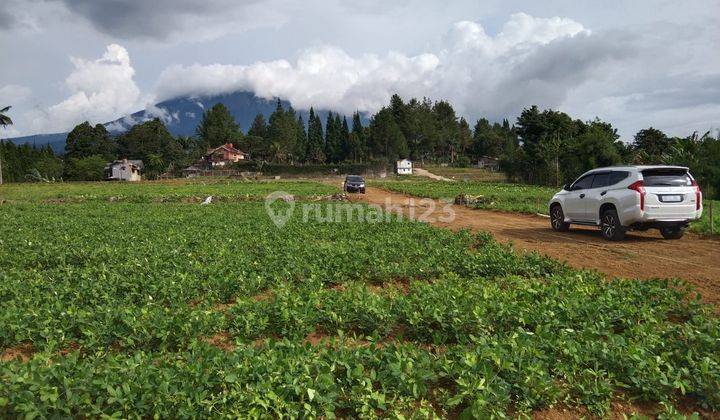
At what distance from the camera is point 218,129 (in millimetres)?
118875

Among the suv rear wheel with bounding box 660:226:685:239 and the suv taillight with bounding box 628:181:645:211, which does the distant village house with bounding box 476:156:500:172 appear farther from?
the suv taillight with bounding box 628:181:645:211

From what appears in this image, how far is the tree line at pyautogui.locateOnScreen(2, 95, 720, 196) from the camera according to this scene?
49.8m

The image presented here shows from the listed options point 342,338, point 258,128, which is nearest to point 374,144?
point 258,128

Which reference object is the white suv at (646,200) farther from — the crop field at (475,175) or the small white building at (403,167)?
the small white building at (403,167)

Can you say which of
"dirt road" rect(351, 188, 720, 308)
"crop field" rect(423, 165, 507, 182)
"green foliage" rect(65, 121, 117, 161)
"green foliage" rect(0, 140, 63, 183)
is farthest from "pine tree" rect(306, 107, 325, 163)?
"dirt road" rect(351, 188, 720, 308)

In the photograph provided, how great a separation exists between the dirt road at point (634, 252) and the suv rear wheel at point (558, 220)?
0.26m

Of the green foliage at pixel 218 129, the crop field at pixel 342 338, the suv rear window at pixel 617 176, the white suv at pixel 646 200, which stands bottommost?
the crop field at pixel 342 338

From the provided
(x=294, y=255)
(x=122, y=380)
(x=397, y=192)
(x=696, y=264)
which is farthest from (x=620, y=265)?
(x=397, y=192)

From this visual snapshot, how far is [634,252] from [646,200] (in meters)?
1.64

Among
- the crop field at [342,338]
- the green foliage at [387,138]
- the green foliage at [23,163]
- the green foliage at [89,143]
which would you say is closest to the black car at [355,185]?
the crop field at [342,338]

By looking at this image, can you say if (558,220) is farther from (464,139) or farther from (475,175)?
(464,139)

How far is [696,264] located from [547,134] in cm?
5087

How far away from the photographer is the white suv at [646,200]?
1102 cm

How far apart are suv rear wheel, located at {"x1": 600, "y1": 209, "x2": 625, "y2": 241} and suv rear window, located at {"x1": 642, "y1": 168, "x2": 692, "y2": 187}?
1176mm
